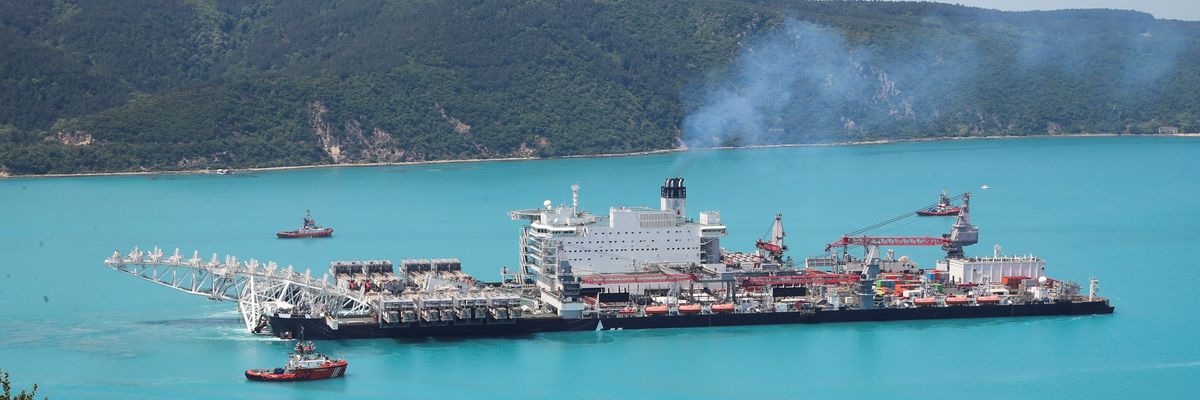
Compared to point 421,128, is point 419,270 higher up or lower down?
lower down

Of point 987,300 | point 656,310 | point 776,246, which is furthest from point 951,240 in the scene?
point 656,310

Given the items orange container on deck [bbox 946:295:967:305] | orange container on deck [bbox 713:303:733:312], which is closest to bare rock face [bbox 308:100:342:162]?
orange container on deck [bbox 713:303:733:312]

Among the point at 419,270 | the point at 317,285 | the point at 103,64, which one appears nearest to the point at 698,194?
the point at 419,270

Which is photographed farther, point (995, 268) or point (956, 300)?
point (995, 268)

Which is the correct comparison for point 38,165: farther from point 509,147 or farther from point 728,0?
point 728,0

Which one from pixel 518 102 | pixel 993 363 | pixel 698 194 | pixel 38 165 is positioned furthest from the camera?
pixel 518 102

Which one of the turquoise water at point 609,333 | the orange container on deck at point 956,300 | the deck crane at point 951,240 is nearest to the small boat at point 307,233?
the turquoise water at point 609,333

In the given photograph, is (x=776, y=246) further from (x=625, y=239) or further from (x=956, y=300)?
(x=956, y=300)
